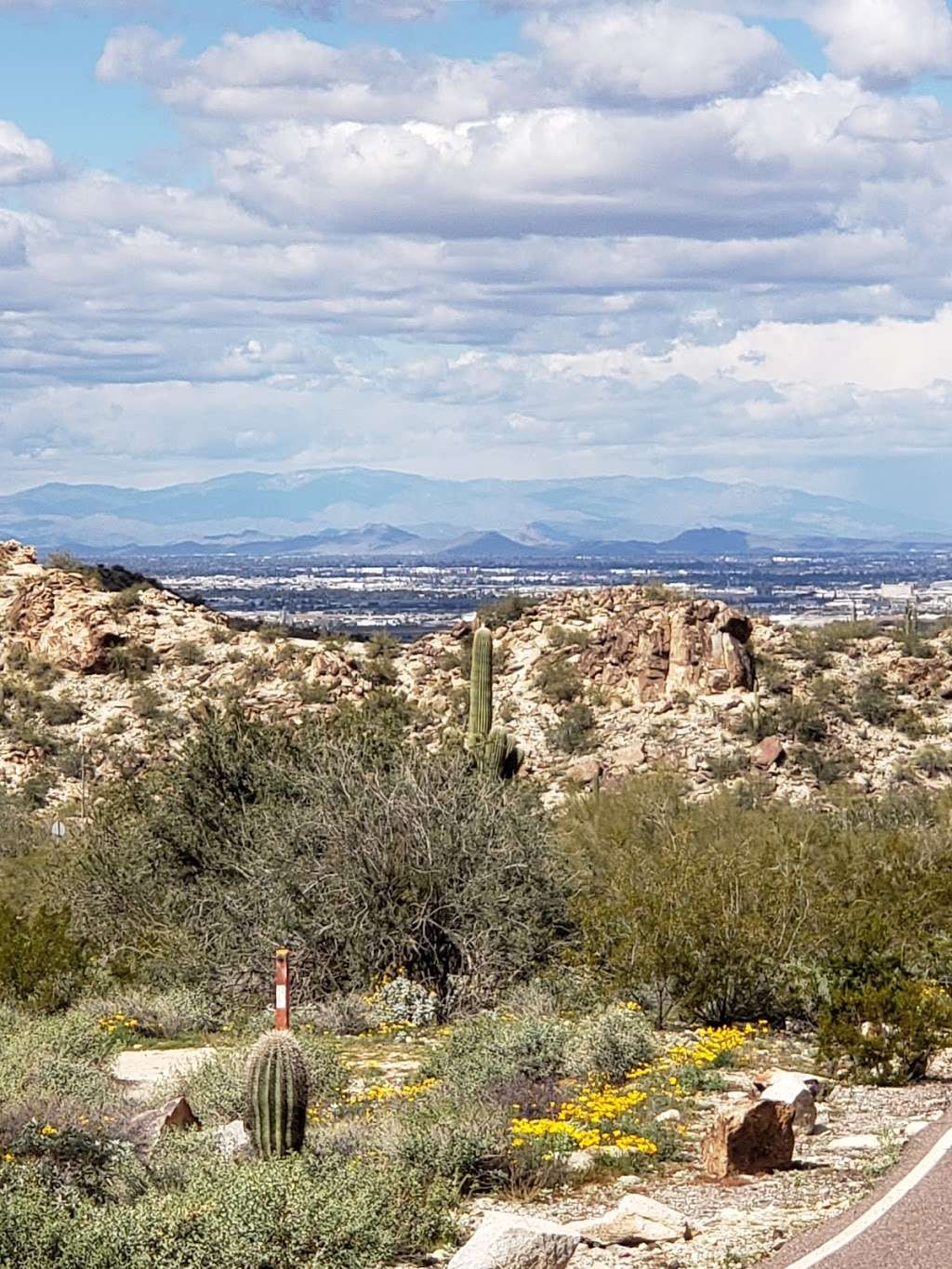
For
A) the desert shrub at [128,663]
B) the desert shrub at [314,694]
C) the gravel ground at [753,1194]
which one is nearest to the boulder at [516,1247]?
the gravel ground at [753,1194]

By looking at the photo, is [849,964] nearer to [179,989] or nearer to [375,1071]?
[375,1071]

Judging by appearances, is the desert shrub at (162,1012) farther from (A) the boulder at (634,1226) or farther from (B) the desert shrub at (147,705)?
(B) the desert shrub at (147,705)

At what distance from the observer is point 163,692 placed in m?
49.3

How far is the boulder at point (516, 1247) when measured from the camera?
8906 mm

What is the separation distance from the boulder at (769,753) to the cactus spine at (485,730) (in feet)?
45.2

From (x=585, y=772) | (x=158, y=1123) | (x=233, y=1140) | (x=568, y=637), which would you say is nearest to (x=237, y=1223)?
(x=233, y=1140)

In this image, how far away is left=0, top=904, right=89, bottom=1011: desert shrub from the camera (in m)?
18.7

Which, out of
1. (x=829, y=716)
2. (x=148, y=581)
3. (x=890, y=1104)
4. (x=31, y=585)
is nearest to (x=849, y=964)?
(x=890, y=1104)

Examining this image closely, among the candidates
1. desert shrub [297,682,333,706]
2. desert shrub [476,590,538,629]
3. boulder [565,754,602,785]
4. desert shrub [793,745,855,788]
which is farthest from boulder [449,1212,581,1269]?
desert shrub [476,590,538,629]

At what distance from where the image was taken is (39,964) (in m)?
18.9

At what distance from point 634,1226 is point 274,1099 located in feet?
7.29

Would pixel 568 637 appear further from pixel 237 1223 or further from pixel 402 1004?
pixel 237 1223

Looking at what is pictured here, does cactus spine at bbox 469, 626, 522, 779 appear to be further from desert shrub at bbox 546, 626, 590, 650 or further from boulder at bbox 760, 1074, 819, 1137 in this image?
desert shrub at bbox 546, 626, 590, 650

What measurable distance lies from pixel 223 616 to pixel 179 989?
1443 inches
